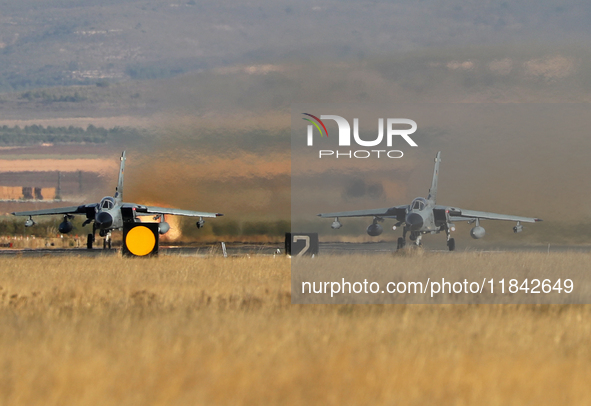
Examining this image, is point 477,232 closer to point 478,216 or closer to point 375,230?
point 478,216

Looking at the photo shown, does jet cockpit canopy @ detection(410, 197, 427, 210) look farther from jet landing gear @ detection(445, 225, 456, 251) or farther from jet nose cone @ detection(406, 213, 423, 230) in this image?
jet landing gear @ detection(445, 225, 456, 251)

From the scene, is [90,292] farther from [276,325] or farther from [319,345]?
[319,345]

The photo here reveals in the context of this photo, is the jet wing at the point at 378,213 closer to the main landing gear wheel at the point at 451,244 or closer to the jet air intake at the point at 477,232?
the main landing gear wheel at the point at 451,244

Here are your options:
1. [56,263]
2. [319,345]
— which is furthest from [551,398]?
[56,263]

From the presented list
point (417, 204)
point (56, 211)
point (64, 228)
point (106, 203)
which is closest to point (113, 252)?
point (106, 203)

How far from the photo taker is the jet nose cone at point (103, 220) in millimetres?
47625

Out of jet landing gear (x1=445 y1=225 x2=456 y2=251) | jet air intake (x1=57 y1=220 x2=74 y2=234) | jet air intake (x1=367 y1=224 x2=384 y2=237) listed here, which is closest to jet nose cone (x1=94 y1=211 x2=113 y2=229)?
jet air intake (x1=57 y1=220 x2=74 y2=234)

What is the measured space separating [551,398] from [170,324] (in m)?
6.76

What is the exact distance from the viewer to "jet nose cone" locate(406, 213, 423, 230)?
42.2 m

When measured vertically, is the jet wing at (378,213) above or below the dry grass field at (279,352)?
above

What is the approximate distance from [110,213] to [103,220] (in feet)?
3.67

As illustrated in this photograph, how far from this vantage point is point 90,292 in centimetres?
1817

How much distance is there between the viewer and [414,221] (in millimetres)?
42156

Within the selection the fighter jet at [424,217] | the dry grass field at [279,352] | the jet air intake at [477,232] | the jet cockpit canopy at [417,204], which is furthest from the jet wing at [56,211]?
the dry grass field at [279,352]
